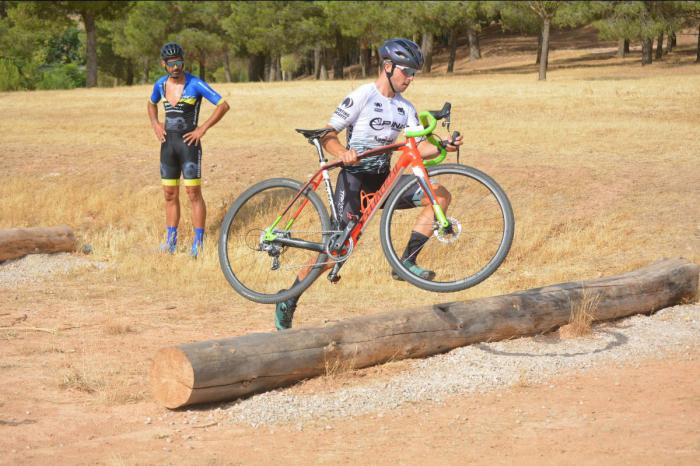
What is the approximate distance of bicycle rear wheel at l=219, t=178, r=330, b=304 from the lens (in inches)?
295

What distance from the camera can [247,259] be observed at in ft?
28.7

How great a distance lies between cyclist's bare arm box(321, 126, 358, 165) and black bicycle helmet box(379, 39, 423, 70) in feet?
2.37

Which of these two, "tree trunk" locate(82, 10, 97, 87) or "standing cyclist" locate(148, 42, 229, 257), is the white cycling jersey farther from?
"tree trunk" locate(82, 10, 97, 87)

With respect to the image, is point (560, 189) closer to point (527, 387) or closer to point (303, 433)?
point (527, 387)

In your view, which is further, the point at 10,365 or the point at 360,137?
the point at 10,365

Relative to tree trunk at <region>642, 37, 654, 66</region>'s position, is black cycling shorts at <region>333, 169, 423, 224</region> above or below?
below

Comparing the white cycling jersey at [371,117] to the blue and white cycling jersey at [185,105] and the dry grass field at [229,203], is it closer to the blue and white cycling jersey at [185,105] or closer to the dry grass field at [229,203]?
the dry grass field at [229,203]

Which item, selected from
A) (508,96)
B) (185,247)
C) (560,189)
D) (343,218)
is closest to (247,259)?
(343,218)

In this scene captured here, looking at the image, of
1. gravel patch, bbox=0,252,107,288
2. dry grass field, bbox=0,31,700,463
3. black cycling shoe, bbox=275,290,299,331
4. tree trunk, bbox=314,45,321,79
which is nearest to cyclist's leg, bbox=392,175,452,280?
black cycling shoe, bbox=275,290,299,331

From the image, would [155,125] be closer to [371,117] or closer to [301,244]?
[301,244]

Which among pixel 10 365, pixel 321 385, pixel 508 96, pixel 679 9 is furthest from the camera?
pixel 679 9

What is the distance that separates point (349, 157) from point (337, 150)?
10.4 inches

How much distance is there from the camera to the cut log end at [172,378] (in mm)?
6727

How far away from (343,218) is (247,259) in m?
1.57
